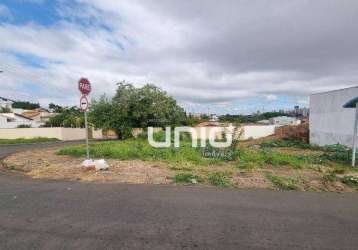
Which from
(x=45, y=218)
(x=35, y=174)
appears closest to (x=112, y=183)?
(x=45, y=218)

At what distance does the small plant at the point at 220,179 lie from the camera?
6100 millimetres

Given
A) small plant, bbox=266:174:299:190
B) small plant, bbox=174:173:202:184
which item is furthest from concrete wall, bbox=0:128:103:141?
small plant, bbox=266:174:299:190

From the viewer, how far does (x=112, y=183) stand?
6.27 metres

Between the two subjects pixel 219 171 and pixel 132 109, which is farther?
pixel 132 109

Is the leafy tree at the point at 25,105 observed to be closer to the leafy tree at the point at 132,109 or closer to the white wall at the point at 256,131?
the leafy tree at the point at 132,109

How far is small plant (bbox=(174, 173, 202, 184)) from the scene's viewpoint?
6.43 meters

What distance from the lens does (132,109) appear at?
24.5m

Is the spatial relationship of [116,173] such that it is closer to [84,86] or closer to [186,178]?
[186,178]

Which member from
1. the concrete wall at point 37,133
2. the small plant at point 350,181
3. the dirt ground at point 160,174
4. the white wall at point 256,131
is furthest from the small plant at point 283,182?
the concrete wall at point 37,133

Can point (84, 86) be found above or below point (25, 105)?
below

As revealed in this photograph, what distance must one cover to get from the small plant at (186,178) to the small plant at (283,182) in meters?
2.03

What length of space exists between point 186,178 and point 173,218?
272 centimetres

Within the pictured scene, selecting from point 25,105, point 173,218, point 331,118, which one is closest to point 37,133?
point 173,218

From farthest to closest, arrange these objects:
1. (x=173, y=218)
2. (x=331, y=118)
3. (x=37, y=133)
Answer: (x=37, y=133), (x=331, y=118), (x=173, y=218)
